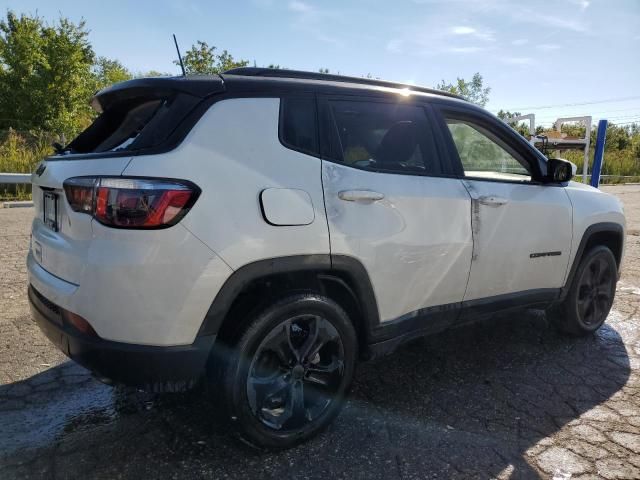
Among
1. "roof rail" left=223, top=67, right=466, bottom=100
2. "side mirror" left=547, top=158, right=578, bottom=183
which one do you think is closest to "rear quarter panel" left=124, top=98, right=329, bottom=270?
"roof rail" left=223, top=67, right=466, bottom=100

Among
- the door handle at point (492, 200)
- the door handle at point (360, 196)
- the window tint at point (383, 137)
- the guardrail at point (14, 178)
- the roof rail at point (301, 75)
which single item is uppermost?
the roof rail at point (301, 75)

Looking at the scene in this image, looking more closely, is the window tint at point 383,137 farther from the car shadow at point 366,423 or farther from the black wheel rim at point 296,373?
the car shadow at point 366,423

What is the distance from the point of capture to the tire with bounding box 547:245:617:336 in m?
3.97

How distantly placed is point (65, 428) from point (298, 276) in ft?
4.84

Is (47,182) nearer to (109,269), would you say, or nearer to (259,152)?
(109,269)

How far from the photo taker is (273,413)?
8.04ft

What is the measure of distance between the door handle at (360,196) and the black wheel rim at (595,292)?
7.66 ft

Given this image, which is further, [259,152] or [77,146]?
[77,146]

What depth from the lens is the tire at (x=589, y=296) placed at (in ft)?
13.0

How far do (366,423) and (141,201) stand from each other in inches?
65.6

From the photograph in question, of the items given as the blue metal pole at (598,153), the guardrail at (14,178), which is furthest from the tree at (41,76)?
the blue metal pole at (598,153)

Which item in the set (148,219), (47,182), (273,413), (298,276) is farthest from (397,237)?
(47,182)

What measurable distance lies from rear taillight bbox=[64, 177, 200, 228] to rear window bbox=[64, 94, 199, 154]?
0.20 m

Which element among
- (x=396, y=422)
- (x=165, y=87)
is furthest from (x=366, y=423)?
(x=165, y=87)
